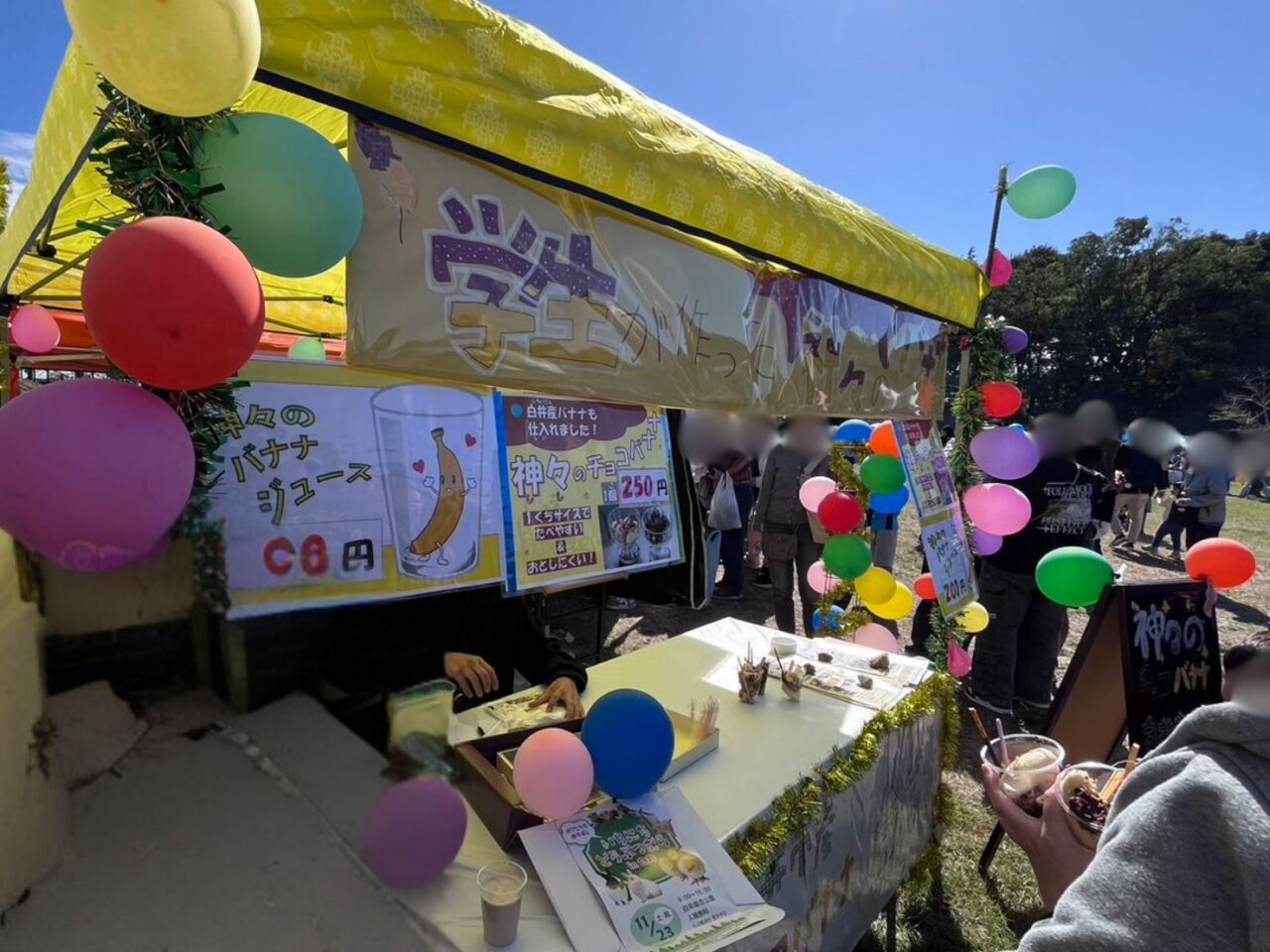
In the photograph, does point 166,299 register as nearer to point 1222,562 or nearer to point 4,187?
point 1222,562

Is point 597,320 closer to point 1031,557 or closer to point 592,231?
point 592,231

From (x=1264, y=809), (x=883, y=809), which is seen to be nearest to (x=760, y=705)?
(x=883, y=809)

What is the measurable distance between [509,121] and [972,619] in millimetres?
3631

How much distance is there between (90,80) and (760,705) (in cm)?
252

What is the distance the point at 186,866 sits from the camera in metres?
1.19

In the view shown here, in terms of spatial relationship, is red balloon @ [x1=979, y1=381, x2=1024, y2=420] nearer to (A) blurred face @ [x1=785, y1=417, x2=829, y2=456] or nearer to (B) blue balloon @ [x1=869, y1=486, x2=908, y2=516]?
(B) blue balloon @ [x1=869, y1=486, x2=908, y2=516]

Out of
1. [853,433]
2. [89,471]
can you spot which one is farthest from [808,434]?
[89,471]

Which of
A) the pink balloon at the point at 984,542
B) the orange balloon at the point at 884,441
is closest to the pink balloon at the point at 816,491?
the orange balloon at the point at 884,441

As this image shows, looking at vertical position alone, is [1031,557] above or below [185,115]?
below

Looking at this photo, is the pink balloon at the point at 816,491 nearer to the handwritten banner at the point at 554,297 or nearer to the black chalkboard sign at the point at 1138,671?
the handwritten banner at the point at 554,297

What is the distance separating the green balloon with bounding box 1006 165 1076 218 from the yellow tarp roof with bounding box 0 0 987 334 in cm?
114

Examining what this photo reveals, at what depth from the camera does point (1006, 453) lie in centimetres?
364

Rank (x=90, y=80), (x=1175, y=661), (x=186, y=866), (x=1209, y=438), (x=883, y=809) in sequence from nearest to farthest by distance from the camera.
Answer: (x=186, y=866) → (x=90, y=80) → (x=883, y=809) → (x=1175, y=661) → (x=1209, y=438)

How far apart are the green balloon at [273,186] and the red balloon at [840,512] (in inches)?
121
